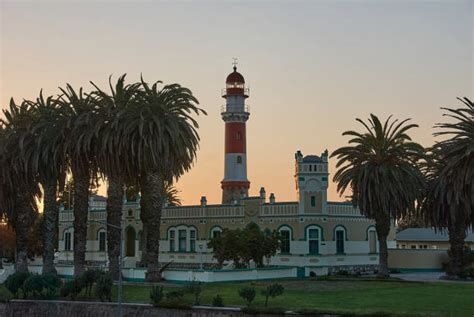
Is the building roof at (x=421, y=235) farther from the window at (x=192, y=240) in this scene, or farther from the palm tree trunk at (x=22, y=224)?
the palm tree trunk at (x=22, y=224)

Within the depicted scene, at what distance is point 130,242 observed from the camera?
73562 millimetres

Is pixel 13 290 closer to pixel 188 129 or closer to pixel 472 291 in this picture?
pixel 188 129

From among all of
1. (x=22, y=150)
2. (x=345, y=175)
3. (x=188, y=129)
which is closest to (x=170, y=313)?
(x=188, y=129)

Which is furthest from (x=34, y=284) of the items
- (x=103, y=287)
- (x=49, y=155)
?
(x=49, y=155)

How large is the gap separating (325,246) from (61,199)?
4162 centimetres

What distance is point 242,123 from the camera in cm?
7456

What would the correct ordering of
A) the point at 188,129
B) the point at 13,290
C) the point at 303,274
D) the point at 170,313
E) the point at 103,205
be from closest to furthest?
the point at 170,313 → the point at 13,290 → the point at 188,129 → the point at 303,274 → the point at 103,205

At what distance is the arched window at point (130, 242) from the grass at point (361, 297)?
2820 cm

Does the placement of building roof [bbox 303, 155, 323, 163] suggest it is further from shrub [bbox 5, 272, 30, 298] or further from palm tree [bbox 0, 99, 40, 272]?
shrub [bbox 5, 272, 30, 298]

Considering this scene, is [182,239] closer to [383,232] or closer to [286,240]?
[286,240]

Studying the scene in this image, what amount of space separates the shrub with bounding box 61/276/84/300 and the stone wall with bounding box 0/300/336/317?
1.23 metres

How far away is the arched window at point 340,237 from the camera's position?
6128 cm

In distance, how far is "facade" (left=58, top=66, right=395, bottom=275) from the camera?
60500 mm

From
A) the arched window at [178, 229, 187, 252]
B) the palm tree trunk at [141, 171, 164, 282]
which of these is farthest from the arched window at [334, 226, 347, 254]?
the palm tree trunk at [141, 171, 164, 282]
